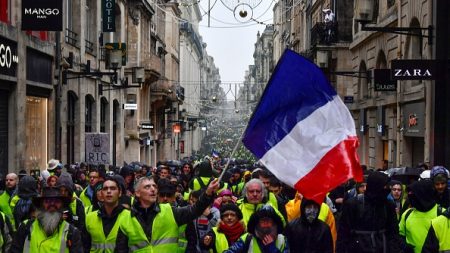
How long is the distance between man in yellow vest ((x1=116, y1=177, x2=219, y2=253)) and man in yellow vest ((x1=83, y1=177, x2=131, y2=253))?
30cm

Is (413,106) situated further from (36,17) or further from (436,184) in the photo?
(436,184)

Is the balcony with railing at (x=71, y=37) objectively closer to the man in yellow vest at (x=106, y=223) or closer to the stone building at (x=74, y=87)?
the stone building at (x=74, y=87)

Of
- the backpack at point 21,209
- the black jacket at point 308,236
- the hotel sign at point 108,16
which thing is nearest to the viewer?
the black jacket at point 308,236

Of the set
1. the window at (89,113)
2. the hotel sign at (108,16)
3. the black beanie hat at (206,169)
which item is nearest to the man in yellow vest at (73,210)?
the black beanie hat at (206,169)

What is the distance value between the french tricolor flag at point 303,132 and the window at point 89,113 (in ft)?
65.9

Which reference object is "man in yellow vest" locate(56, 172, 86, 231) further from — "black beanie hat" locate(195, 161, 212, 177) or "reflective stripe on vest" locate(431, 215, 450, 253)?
"reflective stripe on vest" locate(431, 215, 450, 253)

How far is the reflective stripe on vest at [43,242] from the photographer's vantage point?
20.8 feet

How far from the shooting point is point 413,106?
2039 centimetres

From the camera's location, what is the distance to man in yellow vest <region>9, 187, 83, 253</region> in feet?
20.9

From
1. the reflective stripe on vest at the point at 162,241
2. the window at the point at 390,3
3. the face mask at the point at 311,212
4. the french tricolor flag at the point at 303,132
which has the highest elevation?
the window at the point at 390,3

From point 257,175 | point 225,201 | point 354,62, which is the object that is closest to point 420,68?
point 257,175

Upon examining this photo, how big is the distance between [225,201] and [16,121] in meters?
11.0

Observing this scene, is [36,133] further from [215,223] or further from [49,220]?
[49,220]

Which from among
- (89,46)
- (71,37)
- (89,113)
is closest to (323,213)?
(71,37)
